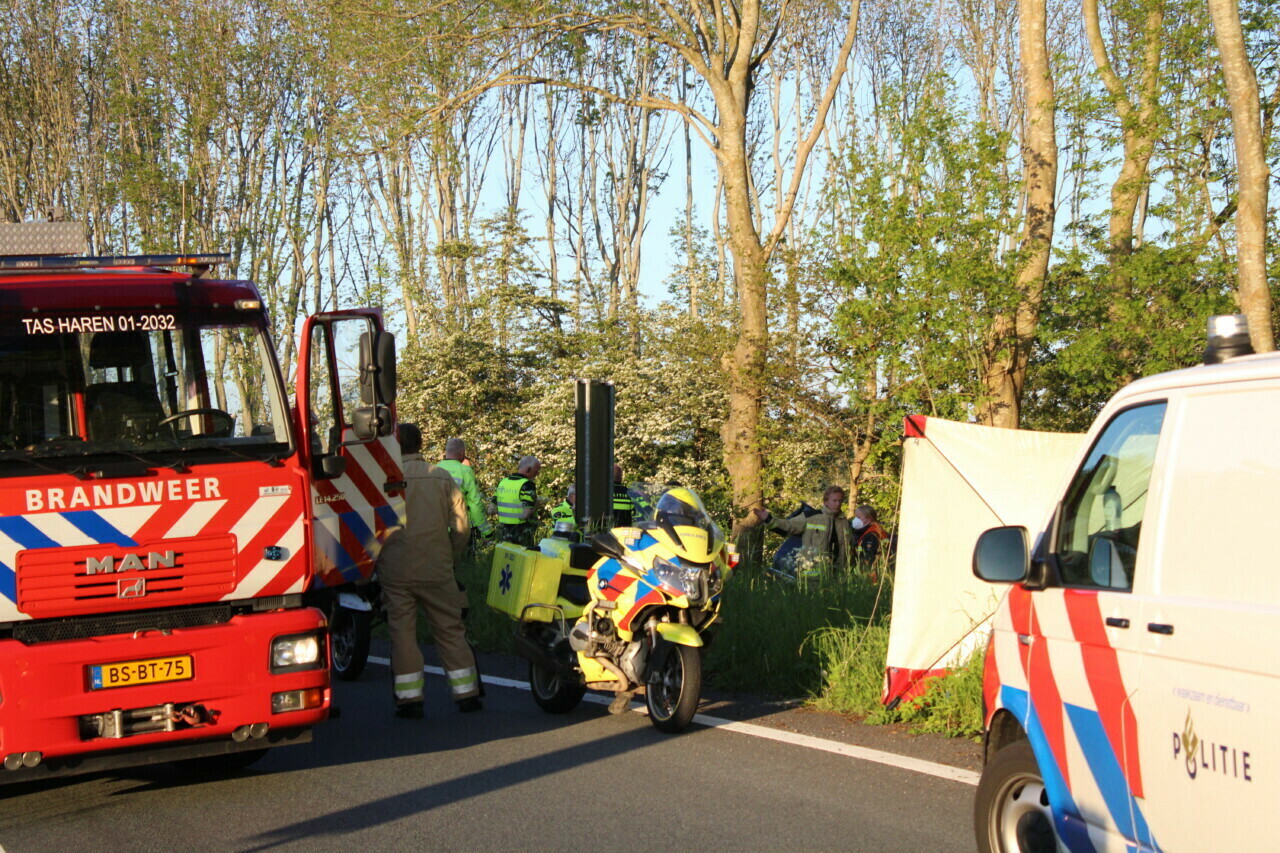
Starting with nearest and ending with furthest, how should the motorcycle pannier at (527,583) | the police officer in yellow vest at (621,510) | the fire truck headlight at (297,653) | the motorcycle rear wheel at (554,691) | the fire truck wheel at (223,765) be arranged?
the fire truck headlight at (297,653)
the fire truck wheel at (223,765)
the motorcycle rear wheel at (554,691)
the motorcycle pannier at (527,583)
the police officer in yellow vest at (621,510)

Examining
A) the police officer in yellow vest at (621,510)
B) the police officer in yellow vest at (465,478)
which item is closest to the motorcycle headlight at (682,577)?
the police officer in yellow vest at (465,478)

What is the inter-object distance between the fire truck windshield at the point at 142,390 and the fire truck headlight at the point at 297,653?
933 millimetres

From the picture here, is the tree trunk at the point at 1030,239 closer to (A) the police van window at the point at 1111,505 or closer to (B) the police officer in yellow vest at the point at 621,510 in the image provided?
(B) the police officer in yellow vest at the point at 621,510

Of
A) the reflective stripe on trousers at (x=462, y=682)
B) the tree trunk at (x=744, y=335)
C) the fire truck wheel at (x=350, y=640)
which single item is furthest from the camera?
the tree trunk at (x=744, y=335)

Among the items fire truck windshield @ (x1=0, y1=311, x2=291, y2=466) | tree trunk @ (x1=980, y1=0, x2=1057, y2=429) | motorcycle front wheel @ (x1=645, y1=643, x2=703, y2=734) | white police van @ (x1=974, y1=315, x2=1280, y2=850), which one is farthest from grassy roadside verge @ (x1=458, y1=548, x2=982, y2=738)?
tree trunk @ (x1=980, y1=0, x2=1057, y2=429)

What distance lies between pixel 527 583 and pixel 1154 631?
19.4 feet

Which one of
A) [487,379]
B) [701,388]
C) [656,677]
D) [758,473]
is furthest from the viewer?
[487,379]

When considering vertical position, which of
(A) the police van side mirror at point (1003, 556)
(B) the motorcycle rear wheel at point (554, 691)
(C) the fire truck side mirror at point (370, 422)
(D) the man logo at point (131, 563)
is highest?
(C) the fire truck side mirror at point (370, 422)

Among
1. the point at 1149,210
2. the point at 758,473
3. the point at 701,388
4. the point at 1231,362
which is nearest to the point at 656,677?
the point at 1231,362

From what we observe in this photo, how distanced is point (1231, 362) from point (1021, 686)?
1463mm

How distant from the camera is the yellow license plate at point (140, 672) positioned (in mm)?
6227

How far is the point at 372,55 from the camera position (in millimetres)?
19031

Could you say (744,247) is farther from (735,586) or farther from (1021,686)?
(1021,686)

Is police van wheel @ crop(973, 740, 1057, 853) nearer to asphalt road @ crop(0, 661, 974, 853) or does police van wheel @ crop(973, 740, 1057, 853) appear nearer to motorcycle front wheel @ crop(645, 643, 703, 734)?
asphalt road @ crop(0, 661, 974, 853)
